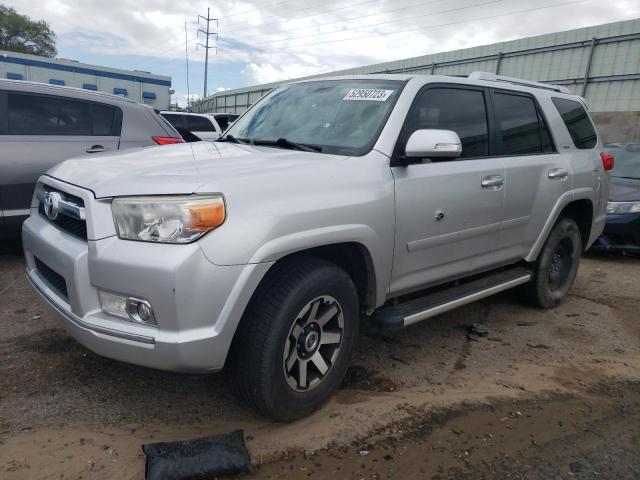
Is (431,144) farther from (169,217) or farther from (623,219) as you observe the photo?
(623,219)

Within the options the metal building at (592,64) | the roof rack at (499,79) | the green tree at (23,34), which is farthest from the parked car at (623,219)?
the green tree at (23,34)

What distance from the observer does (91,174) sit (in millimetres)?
2547

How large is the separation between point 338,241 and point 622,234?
5.84 meters

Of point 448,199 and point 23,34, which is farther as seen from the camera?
point 23,34

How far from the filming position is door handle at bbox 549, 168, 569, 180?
413 centimetres

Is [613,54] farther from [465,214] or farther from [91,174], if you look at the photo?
Result: [91,174]

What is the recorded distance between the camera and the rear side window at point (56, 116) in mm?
4902

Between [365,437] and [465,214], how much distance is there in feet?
5.23

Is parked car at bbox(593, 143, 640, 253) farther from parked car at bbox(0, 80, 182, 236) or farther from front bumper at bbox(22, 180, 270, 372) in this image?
front bumper at bbox(22, 180, 270, 372)

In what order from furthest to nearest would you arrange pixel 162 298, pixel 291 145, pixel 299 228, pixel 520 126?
pixel 520 126, pixel 291 145, pixel 299 228, pixel 162 298

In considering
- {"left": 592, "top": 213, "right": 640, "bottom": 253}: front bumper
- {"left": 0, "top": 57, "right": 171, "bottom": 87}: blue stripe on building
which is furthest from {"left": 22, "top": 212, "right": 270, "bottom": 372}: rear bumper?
{"left": 0, "top": 57, "right": 171, "bottom": 87}: blue stripe on building

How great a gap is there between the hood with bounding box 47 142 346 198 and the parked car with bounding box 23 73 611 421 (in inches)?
0.5

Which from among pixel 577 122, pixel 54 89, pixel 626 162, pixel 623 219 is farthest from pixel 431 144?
pixel 626 162

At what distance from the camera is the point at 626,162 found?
311 inches
